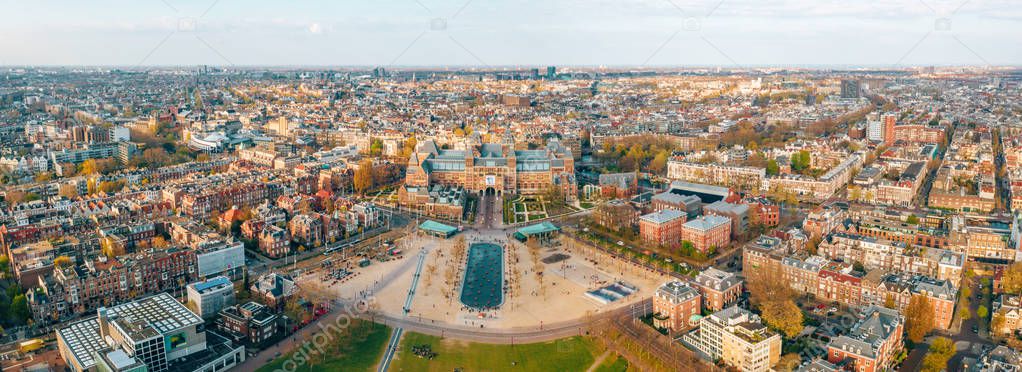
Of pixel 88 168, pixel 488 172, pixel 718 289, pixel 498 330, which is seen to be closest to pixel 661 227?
pixel 718 289

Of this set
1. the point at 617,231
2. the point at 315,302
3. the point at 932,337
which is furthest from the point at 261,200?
the point at 932,337

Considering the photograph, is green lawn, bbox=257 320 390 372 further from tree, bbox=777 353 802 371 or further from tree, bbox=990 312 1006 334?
tree, bbox=990 312 1006 334

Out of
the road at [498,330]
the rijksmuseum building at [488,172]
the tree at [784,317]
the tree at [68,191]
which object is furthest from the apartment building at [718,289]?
the tree at [68,191]

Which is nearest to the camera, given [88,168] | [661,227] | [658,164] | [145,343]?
[145,343]

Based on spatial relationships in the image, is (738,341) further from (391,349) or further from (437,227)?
(437,227)

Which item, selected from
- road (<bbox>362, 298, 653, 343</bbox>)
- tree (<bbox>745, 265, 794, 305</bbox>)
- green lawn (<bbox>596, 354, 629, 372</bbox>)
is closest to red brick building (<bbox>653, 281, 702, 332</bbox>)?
road (<bbox>362, 298, 653, 343</bbox>)
